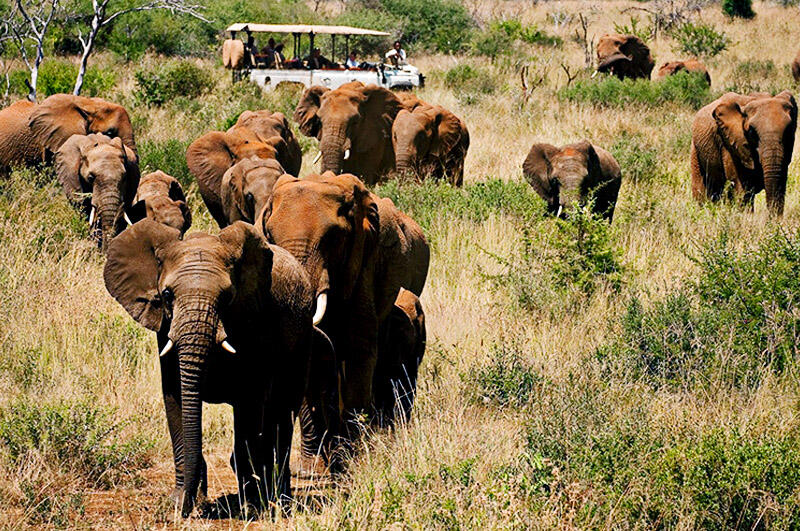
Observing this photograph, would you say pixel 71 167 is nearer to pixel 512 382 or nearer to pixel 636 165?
pixel 512 382

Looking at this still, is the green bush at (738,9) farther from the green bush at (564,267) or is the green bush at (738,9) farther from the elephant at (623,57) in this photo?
the green bush at (564,267)

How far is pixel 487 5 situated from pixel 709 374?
53.0 metres

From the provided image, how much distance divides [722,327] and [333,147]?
9162mm

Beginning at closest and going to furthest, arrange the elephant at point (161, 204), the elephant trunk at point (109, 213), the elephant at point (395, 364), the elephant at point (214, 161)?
1. the elephant at point (395, 364)
2. the elephant at point (161, 204)
3. the elephant trunk at point (109, 213)
4. the elephant at point (214, 161)

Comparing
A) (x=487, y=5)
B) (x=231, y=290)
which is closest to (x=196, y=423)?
(x=231, y=290)

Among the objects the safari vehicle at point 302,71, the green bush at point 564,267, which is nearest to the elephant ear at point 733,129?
the green bush at point 564,267

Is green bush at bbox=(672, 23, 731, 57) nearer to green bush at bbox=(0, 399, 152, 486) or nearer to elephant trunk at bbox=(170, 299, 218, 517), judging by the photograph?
green bush at bbox=(0, 399, 152, 486)

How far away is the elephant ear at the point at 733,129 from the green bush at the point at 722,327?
5.85 meters

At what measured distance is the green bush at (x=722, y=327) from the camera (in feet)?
27.8

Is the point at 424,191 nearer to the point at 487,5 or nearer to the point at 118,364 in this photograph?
the point at 118,364

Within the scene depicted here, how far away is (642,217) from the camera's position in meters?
14.7

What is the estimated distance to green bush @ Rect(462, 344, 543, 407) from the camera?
8266mm

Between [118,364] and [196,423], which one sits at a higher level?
[196,423]

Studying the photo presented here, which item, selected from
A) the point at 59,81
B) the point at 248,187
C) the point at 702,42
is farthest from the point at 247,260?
the point at 702,42
